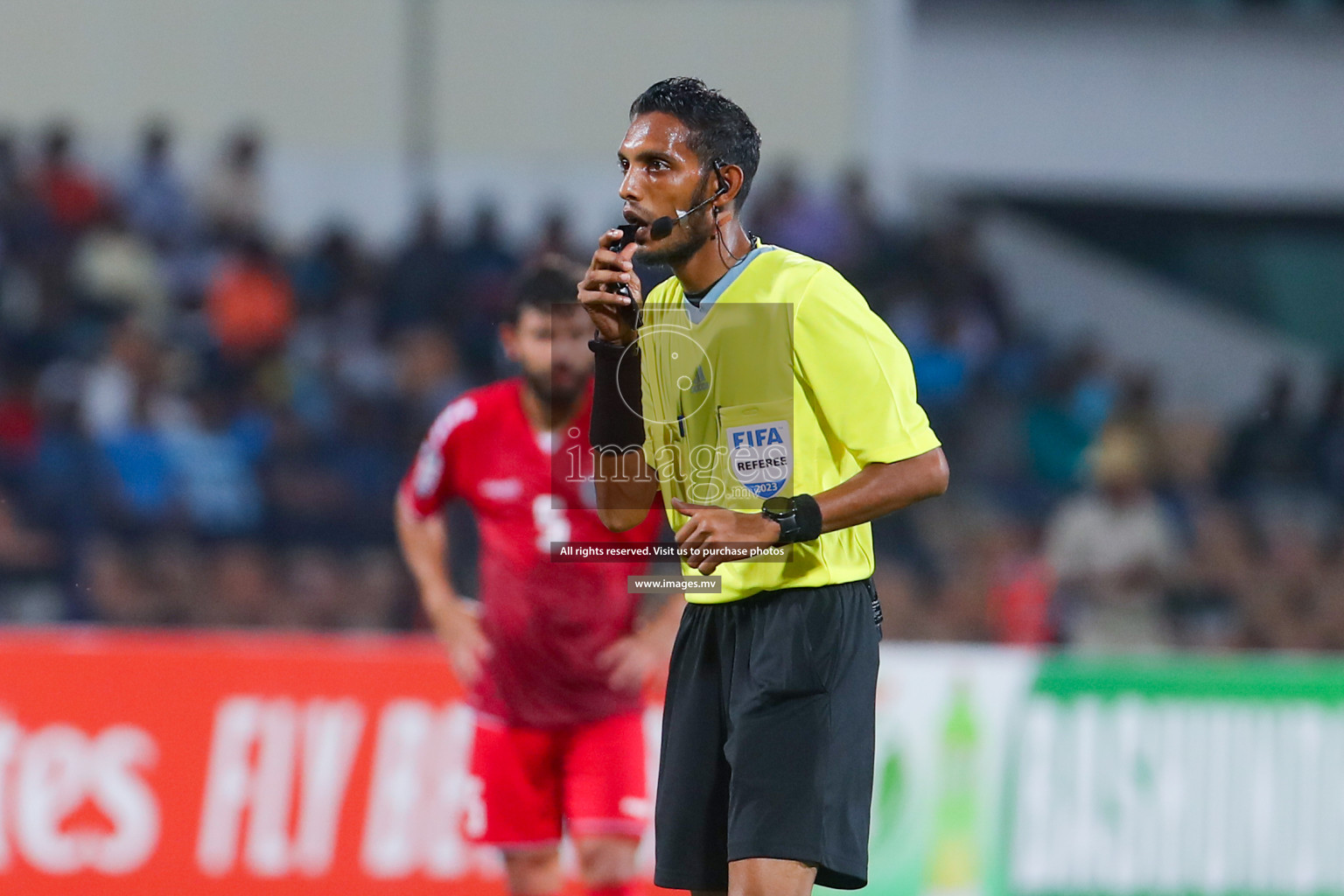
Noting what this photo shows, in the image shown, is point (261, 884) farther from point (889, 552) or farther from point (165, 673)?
point (889, 552)

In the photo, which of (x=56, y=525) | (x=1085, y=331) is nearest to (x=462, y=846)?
(x=56, y=525)

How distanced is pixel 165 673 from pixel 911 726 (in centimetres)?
336

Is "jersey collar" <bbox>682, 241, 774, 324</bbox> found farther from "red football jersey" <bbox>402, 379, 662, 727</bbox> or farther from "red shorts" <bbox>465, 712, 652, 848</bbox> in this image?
"red shorts" <bbox>465, 712, 652, 848</bbox>

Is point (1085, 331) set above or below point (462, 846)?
above

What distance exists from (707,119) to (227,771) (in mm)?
4900

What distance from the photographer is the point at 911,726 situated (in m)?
7.96

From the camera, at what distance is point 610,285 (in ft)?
12.1

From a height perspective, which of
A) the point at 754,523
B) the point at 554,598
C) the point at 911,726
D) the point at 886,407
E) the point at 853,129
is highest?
the point at 853,129

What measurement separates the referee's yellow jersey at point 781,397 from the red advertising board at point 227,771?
3960 mm

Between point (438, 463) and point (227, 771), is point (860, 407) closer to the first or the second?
point (438, 463)

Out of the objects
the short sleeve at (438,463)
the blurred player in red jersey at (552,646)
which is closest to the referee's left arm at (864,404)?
the blurred player in red jersey at (552,646)

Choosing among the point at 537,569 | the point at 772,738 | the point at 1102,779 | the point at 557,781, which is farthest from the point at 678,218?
the point at 1102,779

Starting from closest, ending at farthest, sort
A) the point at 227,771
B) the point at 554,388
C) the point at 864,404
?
the point at 864,404 → the point at 554,388 → the point at 227,771

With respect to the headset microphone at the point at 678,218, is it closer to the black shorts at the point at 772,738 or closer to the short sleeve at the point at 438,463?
the black shorts at the point at 772,738
